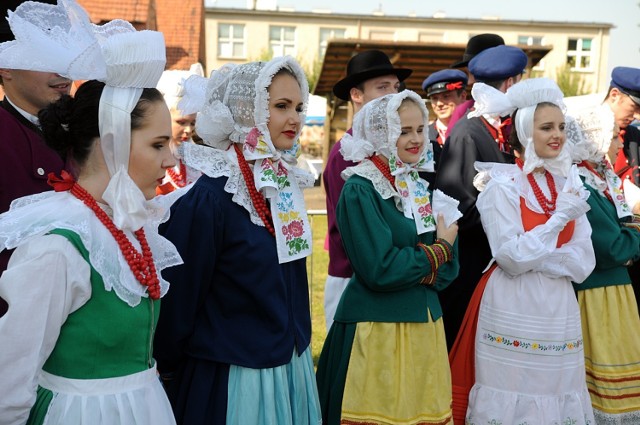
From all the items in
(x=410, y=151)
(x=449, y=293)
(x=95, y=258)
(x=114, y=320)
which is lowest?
(x=449, y=293)

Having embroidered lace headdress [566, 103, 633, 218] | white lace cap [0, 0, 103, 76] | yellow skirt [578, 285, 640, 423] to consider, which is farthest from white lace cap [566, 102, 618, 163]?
white lace cap [0, 0, 103, 76]

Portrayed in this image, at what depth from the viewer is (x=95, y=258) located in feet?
6.43

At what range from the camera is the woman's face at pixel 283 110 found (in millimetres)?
2707

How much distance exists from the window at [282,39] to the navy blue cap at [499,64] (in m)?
39.1

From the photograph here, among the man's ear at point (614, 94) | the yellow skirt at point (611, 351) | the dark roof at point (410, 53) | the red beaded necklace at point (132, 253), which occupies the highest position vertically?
the dark roof at point (410, 53)

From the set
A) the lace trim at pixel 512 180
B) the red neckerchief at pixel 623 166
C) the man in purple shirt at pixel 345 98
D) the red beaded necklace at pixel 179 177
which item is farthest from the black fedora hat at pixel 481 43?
the red beaded necklace at pixel 179 177

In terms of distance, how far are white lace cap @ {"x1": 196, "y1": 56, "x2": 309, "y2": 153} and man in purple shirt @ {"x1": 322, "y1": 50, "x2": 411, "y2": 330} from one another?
62.4 inches

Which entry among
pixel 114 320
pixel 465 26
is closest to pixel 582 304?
pixel 114 320

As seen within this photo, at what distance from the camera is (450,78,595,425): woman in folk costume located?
345 cm

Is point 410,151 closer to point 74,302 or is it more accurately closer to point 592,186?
point 592,186

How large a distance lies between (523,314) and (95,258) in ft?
7.66

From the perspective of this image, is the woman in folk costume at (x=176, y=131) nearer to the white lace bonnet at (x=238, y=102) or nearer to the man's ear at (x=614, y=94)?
the white lace bonnet at (x=238, y=102)

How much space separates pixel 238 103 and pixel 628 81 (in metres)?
3.00

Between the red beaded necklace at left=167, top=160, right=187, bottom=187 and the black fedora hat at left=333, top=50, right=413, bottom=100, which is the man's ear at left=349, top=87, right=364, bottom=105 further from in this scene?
the red beaded necklace at left=167, top=160, right=187, bottom=187
